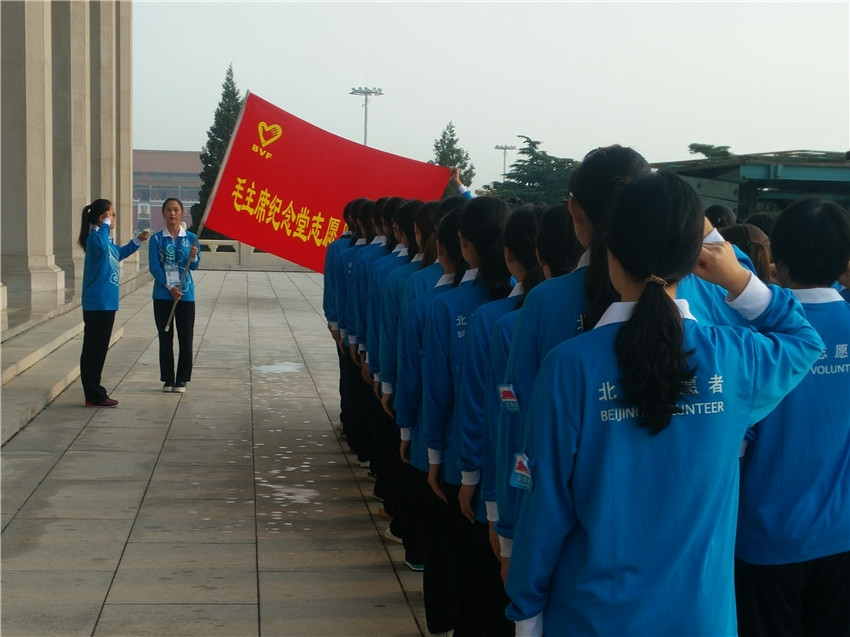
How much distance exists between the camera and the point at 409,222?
5.89m

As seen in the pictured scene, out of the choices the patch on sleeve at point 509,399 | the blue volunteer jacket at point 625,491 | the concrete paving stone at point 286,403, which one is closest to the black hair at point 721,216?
the patch on sleeve at point 509,399

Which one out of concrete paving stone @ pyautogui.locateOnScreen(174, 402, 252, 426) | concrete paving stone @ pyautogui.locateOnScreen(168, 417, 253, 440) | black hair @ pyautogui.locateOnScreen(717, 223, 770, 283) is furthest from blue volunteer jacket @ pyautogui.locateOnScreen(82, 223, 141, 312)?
black hair @ pyautogui.locateOnScreen(717, 223, 770, 283)

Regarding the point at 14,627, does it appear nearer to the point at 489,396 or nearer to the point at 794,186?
the point at 489,396

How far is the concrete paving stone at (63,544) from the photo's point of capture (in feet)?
16.9

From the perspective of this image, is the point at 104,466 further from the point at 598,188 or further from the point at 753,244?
the point at 598,188

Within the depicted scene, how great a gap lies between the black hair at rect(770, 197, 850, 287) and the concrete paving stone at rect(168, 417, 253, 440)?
19.1ft

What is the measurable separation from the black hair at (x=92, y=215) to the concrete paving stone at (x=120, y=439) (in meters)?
1.84

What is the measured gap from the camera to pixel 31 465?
7121 millimetres

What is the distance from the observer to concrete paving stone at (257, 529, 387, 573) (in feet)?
17.5

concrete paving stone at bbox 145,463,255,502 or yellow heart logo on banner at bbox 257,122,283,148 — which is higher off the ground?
yellow heart logo on banner at bbox 257,122,283,148

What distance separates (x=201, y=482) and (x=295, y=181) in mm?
3126

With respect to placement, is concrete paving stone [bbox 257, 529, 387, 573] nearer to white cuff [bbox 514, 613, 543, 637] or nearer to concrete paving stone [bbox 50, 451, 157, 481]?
concrete paving stone [bbox 50, 451, 157, 481]

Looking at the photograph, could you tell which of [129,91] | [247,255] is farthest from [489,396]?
[247,255]

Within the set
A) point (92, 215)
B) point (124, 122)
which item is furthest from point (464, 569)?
point (124, 122)
